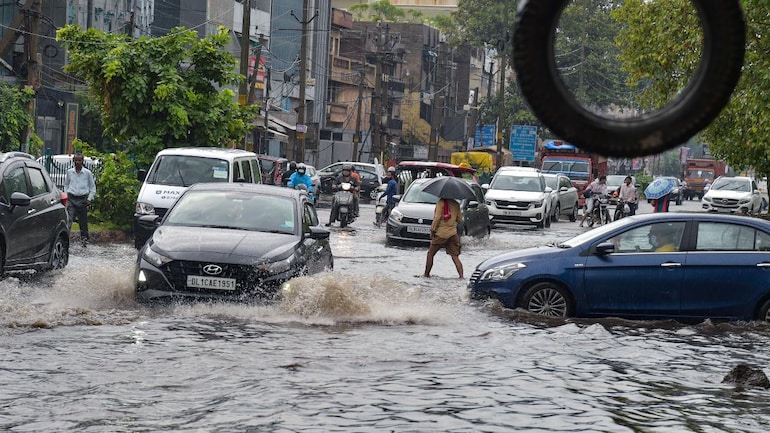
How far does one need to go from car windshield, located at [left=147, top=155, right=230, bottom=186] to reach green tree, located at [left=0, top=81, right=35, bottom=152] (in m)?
14.9

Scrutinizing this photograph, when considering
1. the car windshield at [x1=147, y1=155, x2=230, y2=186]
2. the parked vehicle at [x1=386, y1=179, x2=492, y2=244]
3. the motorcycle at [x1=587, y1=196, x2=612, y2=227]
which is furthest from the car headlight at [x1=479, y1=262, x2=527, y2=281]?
the motorcycle at [x1=587, y1=196, x2=612, y2=227]

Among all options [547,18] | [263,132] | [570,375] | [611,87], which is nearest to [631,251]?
[570,375]

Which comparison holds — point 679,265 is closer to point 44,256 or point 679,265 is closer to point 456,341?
point 456,341

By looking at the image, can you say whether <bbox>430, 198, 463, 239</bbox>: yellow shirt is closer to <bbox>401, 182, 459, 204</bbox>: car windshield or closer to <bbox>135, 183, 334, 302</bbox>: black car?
<bbox>135, 183, 334, 302</bbox>: black car

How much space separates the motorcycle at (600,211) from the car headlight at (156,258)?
90.7 feet

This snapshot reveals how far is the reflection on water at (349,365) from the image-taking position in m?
8.55

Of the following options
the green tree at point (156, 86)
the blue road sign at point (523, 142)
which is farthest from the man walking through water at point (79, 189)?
the blue road sign at point (523, 142)

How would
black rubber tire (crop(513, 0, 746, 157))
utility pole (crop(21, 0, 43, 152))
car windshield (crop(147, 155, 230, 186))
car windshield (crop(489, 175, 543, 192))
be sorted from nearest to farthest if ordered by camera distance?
black rubber tire (crop(513, 0, 746, 157))
car windshield (crop(147, 155, 230, 186))
utility pole (crop(21, 0, 43, 152))
car windshield (crop(489, 175, 543, 192))

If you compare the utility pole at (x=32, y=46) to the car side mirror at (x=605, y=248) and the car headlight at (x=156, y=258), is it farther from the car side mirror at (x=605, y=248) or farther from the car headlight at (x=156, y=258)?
the car side mirror at (x=605, y=248)

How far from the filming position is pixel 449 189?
798 inches

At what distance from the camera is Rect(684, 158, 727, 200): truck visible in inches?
3275

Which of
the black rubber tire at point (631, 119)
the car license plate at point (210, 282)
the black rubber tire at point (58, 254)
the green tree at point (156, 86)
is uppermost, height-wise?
the green tree at point (156, 86)

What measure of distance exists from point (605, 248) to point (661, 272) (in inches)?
25.4

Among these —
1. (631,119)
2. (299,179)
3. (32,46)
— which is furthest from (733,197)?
(631,119)
